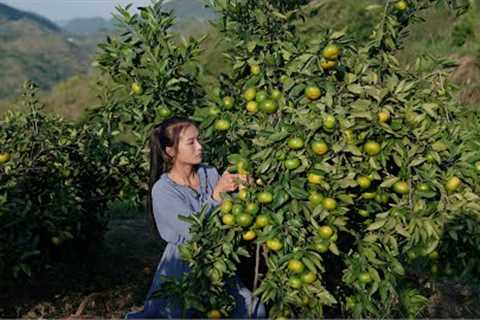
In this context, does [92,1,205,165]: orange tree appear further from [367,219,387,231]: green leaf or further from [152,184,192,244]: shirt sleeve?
[367,219,387,231]: green leaf

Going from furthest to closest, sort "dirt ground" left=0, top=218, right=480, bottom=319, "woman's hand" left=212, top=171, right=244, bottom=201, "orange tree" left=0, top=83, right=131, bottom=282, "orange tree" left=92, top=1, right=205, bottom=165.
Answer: "dirt ground" left=0, top=218, right=480, bottom=319
"orange tree" left=0, top=83, right=131, bottom=282
"orange tree" left=92, top=1, right=205, bottom=165
"woman's hand" left=212, top=171, right=244, bottom=201

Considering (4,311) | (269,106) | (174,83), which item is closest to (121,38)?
(174,83)

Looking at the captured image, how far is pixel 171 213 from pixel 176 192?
0.38 ft

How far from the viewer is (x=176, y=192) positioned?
2707mm

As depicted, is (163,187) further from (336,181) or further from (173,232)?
(336,181)

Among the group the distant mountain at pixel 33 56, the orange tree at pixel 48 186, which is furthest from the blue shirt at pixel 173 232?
the distant mountain at pixel 33 56

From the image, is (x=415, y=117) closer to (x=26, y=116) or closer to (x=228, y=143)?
(x=228, y=143)

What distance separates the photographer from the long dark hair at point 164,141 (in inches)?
108

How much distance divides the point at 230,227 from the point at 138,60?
4.17 feet

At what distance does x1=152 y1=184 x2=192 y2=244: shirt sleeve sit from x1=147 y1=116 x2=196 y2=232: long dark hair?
20cm

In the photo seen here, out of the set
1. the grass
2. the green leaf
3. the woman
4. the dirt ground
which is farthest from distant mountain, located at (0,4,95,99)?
the green leaf

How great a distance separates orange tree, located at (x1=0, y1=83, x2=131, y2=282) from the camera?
334 cm

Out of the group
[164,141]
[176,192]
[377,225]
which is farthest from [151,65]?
[377,225]

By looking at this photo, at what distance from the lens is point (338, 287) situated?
276 centimetres
